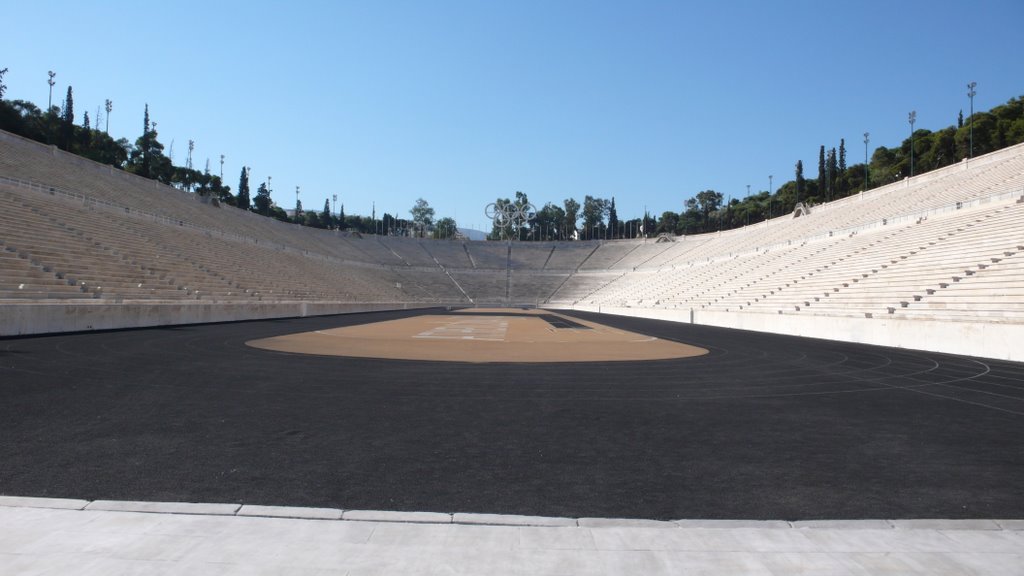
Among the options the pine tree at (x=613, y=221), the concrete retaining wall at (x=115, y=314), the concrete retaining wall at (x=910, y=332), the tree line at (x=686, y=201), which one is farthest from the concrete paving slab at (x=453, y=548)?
the pine tree at (x=613, y=221)

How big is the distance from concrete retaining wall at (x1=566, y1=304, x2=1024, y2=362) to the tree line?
5096 centimetres

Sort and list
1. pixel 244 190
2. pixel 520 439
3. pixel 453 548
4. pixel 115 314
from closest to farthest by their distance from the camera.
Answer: pixel 453 548
pixel 520 439
pixel 115 314
pixel 244 190

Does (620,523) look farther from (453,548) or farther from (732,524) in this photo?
(453,548)

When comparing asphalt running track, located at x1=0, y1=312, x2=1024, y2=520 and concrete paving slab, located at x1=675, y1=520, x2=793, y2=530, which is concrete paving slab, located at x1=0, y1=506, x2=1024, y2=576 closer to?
concrete paving slab, located at x1=675, y1=520, x2=793, y2=530

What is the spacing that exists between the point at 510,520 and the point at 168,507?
2.53m

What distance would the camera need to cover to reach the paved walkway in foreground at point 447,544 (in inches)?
133

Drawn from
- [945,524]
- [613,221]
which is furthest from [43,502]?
[613,221]

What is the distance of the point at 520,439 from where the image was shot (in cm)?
654

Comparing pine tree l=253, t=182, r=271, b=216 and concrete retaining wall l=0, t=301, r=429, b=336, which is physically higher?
pine tree l=253, t=182, r=271, b=216

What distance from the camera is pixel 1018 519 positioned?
426 cm

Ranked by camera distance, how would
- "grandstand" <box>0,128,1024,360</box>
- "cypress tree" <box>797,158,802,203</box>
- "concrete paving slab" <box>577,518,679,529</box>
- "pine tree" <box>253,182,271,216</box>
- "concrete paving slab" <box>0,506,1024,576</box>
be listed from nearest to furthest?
"concrete paving slab" <box>0,506,1024,576</box>
"concrete paving slab" <box>577,518,679,529</box>
"grandstand" <box>0,128,1024,360</box>
"cypress tree" <box>797,158,802,203</box>
"pine tree" <box>253,182,271,216</box>

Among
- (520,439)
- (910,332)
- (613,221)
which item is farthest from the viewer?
(613,221)

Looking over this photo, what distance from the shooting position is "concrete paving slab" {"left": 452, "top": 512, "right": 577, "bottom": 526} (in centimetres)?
406

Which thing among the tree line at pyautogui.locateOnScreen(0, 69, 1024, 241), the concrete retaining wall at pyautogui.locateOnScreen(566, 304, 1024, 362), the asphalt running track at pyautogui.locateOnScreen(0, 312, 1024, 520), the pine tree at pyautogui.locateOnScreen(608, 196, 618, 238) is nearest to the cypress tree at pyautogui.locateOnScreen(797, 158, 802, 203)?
the tree line at pyautogui.locateOnScreen(0, 69, 1024, 241)
